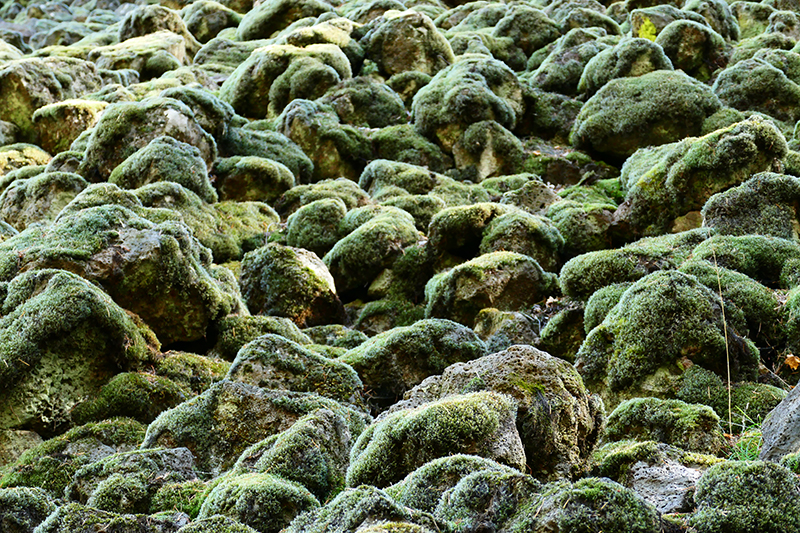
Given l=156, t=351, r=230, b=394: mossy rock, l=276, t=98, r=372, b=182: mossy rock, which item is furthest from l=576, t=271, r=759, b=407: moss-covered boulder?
l=276, t=98, r=372, b=182: mossy rock

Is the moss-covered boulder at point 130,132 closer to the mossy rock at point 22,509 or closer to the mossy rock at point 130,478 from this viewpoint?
the mossy rock at point 130,478

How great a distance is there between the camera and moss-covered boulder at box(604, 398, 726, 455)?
18.3 ft

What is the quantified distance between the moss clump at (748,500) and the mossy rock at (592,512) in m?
0.32

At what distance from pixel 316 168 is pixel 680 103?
30.0 feet

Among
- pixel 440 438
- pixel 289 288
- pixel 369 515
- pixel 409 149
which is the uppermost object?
pixel 369 515

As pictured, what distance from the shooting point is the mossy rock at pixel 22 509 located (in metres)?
4.85

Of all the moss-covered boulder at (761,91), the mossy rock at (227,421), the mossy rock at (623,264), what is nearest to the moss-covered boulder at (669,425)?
the mossy rock at (227,421)

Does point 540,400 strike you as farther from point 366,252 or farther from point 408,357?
point 366,252

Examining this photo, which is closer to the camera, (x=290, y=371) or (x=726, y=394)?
(x=726, y=394)

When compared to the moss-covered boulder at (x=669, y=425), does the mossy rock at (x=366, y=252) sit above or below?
below

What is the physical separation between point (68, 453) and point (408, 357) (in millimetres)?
3939

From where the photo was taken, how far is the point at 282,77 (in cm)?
2206

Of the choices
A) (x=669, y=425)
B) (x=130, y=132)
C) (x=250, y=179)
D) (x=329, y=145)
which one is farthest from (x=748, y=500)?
(x=329, y=145)

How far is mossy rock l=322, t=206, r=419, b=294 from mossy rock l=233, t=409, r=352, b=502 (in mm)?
7217
